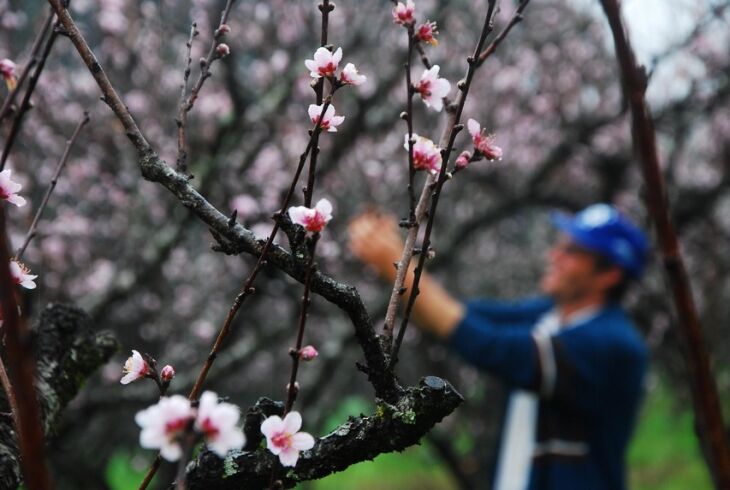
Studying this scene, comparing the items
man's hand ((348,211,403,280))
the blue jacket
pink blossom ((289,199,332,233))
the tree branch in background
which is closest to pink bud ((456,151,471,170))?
pink blossom ((289,199,332,233))

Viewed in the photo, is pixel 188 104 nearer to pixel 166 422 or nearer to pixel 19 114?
pixel 19 114

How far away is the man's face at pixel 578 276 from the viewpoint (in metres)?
3.67

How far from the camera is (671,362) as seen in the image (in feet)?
24.4

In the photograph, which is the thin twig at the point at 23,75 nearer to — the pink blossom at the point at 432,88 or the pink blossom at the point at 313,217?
the pink blossom at the point at 313,217

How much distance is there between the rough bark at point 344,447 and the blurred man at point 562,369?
2170mm

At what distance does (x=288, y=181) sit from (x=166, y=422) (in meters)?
4.08

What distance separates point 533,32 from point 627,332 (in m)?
4.12

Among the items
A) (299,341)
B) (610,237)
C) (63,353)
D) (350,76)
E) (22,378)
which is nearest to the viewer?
(22,378)

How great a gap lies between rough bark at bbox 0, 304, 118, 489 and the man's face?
275 centimetres

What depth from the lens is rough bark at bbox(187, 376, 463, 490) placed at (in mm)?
918

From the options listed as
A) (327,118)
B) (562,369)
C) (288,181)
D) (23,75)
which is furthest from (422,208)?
(288,181)

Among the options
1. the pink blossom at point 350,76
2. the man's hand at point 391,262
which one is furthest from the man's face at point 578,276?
the pink blossom at point 350,76

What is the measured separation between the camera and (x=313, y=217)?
0.90 metres

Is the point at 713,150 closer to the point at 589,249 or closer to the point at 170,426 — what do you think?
the point at 589,249
